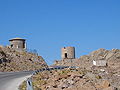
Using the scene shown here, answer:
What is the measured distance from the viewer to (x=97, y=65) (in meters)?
56.8

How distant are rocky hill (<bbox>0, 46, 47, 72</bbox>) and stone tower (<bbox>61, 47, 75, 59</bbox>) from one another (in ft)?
45.2

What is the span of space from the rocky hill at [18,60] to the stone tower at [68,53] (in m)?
13.8

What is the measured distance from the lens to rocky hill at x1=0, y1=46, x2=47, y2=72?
54.6m

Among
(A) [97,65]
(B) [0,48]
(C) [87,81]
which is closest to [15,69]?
(B) [0,48]

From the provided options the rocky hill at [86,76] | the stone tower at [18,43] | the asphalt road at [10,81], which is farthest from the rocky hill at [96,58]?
the asphalt road at [10,81]

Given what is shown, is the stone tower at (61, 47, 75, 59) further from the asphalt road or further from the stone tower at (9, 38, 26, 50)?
the asphalt road

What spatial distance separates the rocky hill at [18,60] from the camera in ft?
179

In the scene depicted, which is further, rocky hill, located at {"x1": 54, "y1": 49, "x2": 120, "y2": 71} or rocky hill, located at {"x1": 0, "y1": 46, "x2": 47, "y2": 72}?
rocky hill, located at {"x1": 54, "y1": 49, "x2": 120, "y2": 71}

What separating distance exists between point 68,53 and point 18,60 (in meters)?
24.4

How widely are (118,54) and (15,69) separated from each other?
25.0 metres

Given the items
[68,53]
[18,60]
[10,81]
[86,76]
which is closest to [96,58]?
[68,53]

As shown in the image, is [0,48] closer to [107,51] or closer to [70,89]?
[107,51]

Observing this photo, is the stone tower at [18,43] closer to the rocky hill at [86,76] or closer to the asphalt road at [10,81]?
the rocky hill at [86,76]

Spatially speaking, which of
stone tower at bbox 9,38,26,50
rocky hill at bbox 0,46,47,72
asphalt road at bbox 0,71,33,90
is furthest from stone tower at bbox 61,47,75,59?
asphalt road at bbox 0,71,33,90
